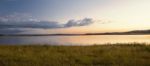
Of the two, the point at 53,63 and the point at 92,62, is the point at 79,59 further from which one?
the point at 53,63

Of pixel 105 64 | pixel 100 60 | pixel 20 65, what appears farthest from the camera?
pixel 100 60

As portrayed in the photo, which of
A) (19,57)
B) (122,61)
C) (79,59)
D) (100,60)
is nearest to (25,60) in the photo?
(19,57)

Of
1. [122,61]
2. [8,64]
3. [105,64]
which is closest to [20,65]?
[8,64]

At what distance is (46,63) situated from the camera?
14.3 metres

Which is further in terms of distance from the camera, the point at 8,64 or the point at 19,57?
the point at 19,57

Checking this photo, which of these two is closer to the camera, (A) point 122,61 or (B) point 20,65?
(B) point 20,65

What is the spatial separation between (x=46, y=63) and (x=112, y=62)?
3.09m

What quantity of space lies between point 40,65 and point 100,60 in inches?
133

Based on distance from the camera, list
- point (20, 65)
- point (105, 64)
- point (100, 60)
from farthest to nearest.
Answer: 1. point (100, 60)
2. point (105, 64)
3. point (20, 65)

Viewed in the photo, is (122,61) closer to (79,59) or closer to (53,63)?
(79,59)

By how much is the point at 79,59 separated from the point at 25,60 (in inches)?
106

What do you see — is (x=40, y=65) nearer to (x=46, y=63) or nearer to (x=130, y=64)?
(x=46, y=63)

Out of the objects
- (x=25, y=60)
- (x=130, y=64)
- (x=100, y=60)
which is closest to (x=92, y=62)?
(x=100, y=60)

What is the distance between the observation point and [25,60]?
15438 millimetres
